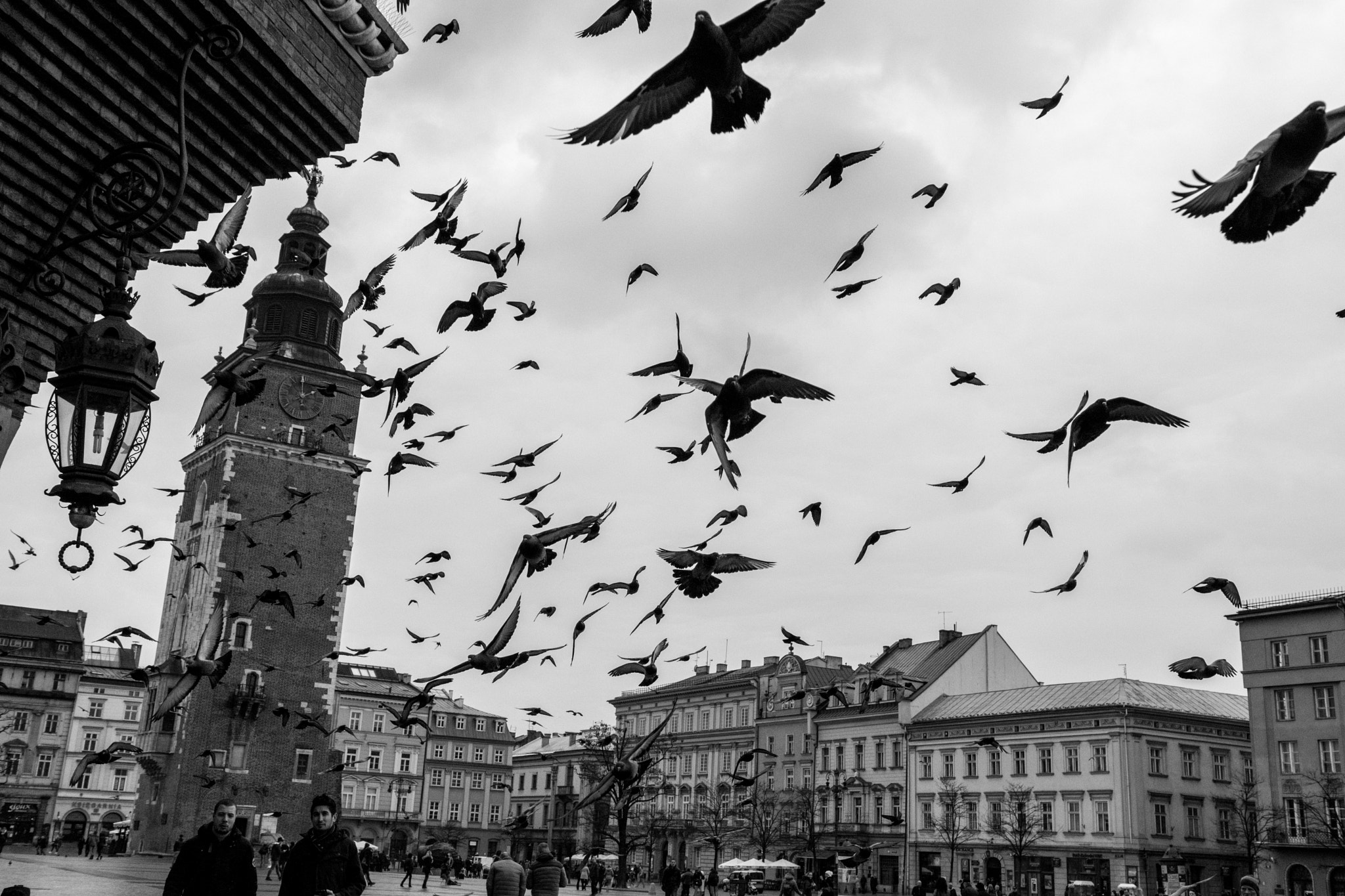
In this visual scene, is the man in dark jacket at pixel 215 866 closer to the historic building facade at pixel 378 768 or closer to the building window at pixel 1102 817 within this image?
the building window at pixel 1102 817

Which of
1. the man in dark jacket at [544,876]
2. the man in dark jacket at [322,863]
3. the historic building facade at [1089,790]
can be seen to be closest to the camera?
the man in dark jacket at [322,863]

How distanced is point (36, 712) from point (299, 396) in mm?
41614

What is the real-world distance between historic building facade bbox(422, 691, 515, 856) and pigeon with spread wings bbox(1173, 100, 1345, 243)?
101 m

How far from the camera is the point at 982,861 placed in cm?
6581

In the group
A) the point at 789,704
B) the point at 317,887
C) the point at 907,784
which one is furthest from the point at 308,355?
the point at 317,887

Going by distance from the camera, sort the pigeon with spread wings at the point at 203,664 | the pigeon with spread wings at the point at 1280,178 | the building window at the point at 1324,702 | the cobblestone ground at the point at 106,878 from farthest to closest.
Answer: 1. the building window at the point at 1324,702
2. the cobblestone ground at the point at 106,878
3. the pigeon with spread wings at the point at 203,664
4. the pigeon with spread wings at the point at 1280,178

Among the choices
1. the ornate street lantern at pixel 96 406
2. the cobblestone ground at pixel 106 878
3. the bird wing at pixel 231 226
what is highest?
the bird wing at pixel 231 226

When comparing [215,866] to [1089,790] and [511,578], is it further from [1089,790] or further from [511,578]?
[1089,790]

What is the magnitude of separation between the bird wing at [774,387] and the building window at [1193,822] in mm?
60530

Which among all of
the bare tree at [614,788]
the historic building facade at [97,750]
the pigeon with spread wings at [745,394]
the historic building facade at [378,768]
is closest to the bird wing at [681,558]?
the pigeon with spread wings at [745,394]

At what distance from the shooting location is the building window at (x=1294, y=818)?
188 ft

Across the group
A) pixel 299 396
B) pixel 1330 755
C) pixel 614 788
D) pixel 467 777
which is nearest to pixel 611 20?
pixel 1330 755

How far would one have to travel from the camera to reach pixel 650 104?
23.3 ft

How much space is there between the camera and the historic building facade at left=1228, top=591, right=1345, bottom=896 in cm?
5594
